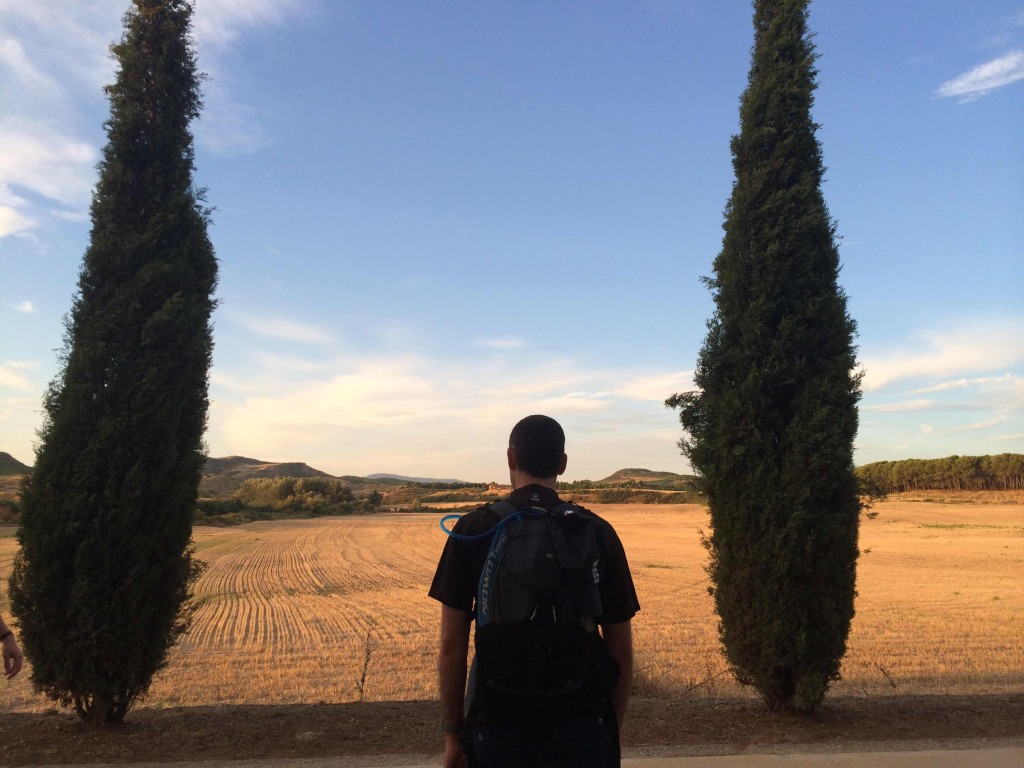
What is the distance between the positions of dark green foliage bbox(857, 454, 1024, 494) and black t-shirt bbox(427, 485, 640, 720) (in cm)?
8613

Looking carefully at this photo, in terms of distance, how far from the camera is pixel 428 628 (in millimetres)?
14656

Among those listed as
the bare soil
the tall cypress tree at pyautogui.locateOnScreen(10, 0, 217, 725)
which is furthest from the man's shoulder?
the tall cypress tree at pyautogui.locateOnScreen(10, 0, 217, 725)

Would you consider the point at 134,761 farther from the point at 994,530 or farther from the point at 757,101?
the point at 994,530

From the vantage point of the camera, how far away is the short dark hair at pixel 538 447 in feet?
9.29

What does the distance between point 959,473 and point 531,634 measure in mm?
98775

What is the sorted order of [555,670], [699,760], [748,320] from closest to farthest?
[555,670], [699,760], [748,320]

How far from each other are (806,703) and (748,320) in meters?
3.54

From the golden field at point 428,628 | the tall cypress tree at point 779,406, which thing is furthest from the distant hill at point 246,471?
the tall cypress tree at point 779,406

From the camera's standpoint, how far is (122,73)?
280 inches

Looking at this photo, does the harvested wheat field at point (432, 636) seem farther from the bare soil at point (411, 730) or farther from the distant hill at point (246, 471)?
the distant hill at point (246, 471)

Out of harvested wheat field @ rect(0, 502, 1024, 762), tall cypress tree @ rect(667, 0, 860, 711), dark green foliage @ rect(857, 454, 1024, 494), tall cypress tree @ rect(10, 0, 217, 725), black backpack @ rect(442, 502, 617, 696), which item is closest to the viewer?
black backpack @ rect(442, 502, 617, 696)

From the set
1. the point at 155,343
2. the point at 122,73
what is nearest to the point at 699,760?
the point at 155,343

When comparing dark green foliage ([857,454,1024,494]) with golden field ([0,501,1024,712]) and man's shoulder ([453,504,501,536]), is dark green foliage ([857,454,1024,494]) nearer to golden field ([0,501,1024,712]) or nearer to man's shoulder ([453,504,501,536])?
golden field ([0,501,1024,712])

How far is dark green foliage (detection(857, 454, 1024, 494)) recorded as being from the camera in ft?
264
